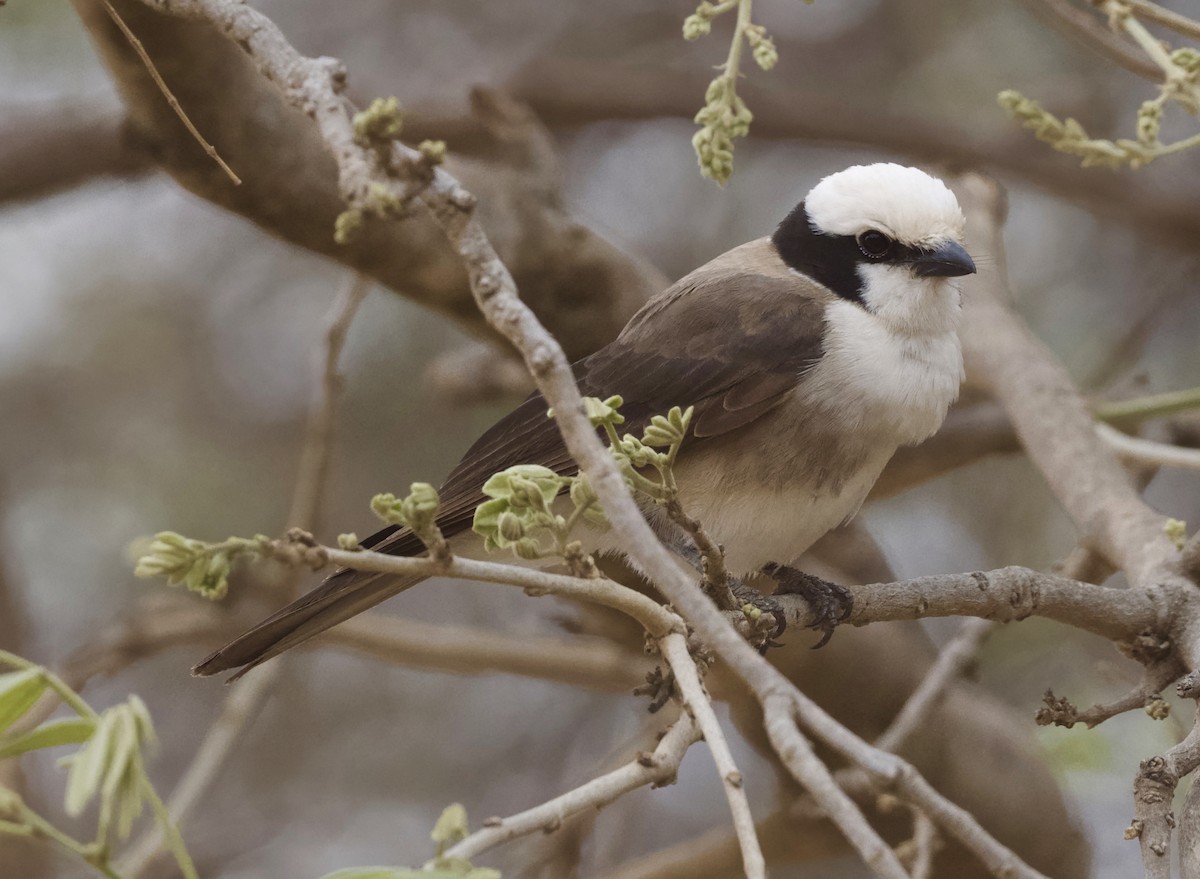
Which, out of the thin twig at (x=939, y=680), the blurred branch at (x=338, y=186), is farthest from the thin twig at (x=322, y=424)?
the thin twig at (x=939, y=680)

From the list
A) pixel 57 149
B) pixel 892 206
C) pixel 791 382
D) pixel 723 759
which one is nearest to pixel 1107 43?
pixel 892 206

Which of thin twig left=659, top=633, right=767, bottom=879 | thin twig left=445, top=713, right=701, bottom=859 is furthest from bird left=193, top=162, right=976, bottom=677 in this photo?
thin twig left=659, top=633, right=767, bottom=879

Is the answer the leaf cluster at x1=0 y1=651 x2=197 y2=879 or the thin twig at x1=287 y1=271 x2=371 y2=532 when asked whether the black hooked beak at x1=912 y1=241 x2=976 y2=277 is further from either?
the leaf cluster at x1=0 y1=651 x2=197 y2=879

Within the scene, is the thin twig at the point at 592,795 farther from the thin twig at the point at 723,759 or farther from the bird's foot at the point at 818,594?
the bird's foot at the point at 818,594

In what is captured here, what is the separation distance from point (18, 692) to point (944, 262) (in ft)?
7.48

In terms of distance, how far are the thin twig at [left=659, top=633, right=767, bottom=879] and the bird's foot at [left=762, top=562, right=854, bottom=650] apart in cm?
96

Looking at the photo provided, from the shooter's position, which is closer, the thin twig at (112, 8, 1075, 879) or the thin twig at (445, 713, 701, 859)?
the thin twig at (112, 8, 1075, 879)

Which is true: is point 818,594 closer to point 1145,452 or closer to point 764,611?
point 764,611

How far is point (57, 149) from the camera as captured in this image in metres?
4.11

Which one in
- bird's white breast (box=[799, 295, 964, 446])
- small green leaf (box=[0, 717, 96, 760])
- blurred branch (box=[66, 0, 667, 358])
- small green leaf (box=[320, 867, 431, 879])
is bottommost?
small green leaf (box=[320, 867, 431, 879])

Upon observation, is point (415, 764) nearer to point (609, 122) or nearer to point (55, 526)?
point (55, 526)

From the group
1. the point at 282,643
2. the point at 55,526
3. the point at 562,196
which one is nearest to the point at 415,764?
the point at 55,526

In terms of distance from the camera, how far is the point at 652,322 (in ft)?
10.6

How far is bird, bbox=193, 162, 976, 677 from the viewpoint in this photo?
295 centimetres
